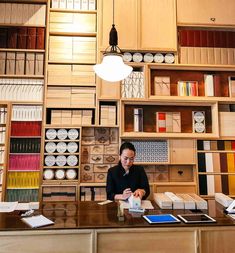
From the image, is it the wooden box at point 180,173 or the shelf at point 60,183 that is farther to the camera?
the wooden box at point 180,173

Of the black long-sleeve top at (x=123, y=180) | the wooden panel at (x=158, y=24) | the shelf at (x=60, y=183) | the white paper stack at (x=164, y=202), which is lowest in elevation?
the white paper stack at (x=164, y=202)

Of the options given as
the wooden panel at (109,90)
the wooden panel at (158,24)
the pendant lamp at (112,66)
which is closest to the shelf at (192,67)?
the wooden panel at (158,24)

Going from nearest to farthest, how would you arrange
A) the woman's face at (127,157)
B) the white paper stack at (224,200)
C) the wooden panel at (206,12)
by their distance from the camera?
the white paper stack at (224,200) → the woman's face at (127,157) → the wooden panel at (206,12)

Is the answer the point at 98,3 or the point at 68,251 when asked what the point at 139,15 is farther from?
the point at 68,251

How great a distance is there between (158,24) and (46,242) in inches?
107

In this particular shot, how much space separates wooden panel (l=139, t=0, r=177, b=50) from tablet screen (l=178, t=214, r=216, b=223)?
2.07 metres

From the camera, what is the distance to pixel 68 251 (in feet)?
4.91

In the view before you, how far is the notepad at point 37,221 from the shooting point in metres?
1.51

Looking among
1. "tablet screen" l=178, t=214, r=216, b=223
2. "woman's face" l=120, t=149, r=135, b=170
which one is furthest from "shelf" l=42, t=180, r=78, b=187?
"tablet screen" l=178, t=214, r=216, b=223

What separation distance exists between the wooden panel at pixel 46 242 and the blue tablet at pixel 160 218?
1.27ft

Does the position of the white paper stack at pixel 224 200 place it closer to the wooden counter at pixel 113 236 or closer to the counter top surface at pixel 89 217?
the counter top surface at pixel 89 217

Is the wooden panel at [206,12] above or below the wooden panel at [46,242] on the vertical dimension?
above

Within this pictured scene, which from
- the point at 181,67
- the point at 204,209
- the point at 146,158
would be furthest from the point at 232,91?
the point at 204,209

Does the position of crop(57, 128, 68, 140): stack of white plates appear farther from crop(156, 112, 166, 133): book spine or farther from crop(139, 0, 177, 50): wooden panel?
crop(139, 0, 177, 50): wooden panel
